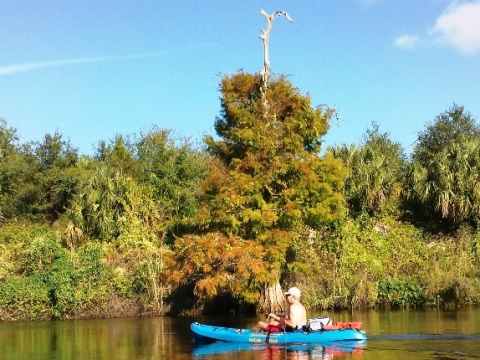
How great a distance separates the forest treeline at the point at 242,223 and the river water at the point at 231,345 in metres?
2.09

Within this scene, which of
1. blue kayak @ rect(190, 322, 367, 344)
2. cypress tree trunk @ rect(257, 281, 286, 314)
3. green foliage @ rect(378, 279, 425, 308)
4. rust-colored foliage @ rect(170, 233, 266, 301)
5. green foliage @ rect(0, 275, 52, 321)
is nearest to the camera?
blue kayak @ rect(190, 322, 367, 344)

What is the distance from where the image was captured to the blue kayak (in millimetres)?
18609

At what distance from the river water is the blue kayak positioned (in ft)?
0.73

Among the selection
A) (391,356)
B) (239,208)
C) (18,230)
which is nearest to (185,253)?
(239,208)

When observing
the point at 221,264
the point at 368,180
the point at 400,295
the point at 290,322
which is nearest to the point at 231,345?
the point at 290,322

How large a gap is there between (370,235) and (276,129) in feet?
32.0

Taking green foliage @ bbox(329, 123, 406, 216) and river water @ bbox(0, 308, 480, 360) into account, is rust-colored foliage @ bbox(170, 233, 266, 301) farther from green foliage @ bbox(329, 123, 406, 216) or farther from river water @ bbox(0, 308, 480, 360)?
green foliage @ bbox(329, 123, 406, 216)

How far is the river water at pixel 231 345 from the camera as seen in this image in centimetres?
1686

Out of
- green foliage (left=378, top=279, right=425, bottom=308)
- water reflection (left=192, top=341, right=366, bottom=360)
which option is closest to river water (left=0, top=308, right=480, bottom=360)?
water reflection (left=192, top=341, right=366, bottom=360)

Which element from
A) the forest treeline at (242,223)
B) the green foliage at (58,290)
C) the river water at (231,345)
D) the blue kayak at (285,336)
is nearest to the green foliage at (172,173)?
the forest treeline at (242,223)

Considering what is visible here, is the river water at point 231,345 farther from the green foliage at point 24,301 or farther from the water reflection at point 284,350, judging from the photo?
the green foliage at point 24,301

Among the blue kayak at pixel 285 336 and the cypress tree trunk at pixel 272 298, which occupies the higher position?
the cypress tree trunk at pixel 272 298

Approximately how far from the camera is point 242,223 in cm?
2672

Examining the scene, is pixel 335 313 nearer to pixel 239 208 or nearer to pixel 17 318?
pixel 239 208
